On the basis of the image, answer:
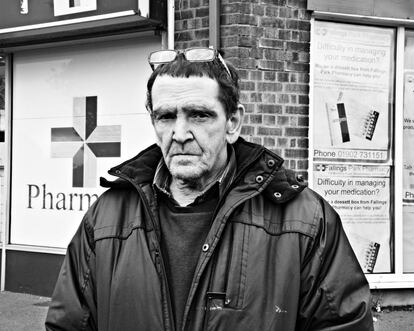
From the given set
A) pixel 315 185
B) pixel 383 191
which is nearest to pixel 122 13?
pixel 315 185

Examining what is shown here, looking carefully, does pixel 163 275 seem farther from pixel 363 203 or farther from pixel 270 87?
pixel 363 203

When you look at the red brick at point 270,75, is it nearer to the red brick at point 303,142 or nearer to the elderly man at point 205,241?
the red brick at point 303,142

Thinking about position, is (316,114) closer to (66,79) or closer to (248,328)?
(66,79)

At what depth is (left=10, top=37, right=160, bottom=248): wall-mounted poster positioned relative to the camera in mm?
6062

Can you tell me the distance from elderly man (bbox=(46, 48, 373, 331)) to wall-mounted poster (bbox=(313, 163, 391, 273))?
12.4ft

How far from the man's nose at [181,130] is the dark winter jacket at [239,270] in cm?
22

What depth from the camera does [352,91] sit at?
591 centimetres

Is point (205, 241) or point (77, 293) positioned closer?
point (205, 241)

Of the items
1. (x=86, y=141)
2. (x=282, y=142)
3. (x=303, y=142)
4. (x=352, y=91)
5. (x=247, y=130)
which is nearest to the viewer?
(x=247, y=130)

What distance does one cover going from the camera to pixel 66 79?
6.39 meters

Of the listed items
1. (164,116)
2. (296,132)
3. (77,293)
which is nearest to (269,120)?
(296,132)

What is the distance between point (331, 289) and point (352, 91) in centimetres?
426

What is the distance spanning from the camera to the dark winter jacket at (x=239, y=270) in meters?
1.89

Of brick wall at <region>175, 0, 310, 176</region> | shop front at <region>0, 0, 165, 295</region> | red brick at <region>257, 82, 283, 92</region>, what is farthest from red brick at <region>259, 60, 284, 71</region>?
shop front at <region>0, 0, 165, 295</region>
